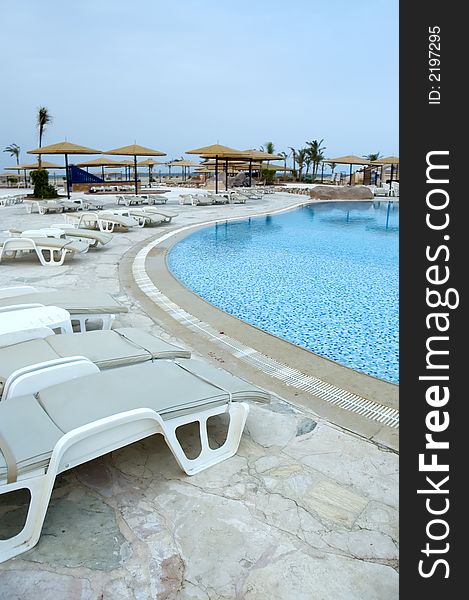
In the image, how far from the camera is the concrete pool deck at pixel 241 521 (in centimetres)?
185

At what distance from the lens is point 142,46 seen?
36031mm

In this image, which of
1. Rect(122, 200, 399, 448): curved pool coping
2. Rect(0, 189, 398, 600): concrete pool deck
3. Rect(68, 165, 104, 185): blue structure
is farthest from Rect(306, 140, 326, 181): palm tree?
Rect(0, 189, 398, 600): concrete pool deck

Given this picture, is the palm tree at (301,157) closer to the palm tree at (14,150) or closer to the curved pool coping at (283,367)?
the palm tree at (14,150)

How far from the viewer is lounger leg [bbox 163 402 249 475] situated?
2.48m

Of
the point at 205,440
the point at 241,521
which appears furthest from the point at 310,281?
the point at 241,521

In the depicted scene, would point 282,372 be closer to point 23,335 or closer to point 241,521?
point 241,521

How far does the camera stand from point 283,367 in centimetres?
415

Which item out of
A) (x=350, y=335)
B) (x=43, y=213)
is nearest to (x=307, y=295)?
(x=350, y=335)

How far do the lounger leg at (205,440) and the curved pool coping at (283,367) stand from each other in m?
0.77

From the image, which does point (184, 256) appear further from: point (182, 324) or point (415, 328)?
point (415, 328)

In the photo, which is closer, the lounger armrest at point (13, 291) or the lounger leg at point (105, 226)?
the lounger armrest at point (13, 291)

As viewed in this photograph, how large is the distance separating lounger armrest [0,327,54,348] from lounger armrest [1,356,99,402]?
80cm

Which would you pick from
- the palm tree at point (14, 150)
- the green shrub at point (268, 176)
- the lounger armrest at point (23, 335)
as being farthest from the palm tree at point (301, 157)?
the lounger armrest at point (23, 335)

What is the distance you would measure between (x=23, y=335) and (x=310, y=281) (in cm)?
550
